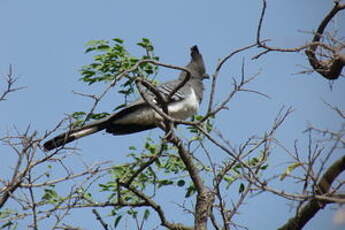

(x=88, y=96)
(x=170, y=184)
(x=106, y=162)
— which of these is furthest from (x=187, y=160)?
(x=88, y=96)

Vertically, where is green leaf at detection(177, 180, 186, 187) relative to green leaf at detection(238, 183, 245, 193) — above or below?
above

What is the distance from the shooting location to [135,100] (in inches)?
239

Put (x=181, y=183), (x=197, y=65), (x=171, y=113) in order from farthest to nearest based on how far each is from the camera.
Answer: (x=197, y=65) < (x=171, y=113) < (x=181, y=183)

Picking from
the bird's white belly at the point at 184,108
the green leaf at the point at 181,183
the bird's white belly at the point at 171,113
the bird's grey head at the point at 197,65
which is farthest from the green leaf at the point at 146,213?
the bird's grey head at the point at 197,65

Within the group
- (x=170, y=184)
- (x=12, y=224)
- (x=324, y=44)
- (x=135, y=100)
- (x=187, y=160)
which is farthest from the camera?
(x=135, y=100)

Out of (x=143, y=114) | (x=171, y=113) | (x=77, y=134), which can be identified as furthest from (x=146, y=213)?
(x=171, y=113)

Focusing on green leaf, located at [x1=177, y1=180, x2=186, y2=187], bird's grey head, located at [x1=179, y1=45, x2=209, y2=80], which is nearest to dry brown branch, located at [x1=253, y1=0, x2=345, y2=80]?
green leaf, located at [x1=177, y1=180, x2=186, y2=187]

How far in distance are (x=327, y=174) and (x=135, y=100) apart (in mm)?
2817

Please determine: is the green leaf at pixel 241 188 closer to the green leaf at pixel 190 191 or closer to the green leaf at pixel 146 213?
the green leaf at pixel 190 191

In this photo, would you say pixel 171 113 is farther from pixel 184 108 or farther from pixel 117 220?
pixel 117 220

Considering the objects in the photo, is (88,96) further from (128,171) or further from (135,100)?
(135,100)

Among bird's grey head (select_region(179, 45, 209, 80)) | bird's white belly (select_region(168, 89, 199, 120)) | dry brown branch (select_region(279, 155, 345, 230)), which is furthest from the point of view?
Answer: bird's grey head (select_region(179, 45, 209, 80))

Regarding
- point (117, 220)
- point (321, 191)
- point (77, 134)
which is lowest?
point (321, 191)

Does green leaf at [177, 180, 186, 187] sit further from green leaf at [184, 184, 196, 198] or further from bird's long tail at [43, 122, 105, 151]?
bird's long tail at [43, 122, 105, 151]
